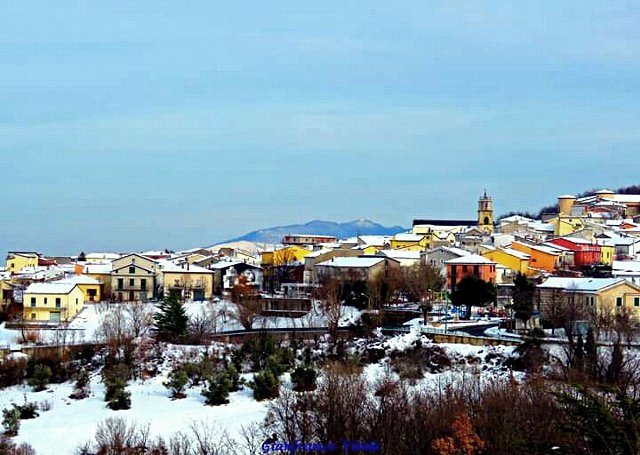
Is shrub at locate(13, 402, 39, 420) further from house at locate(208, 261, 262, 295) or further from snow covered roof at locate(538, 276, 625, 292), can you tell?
house at locate(208, 261, 262, 295)

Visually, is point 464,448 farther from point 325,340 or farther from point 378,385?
point 325,340

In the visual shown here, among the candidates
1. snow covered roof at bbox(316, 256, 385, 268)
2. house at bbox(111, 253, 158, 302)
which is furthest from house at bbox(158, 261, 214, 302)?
snow covered roof at bbox(316, 256, 385, 268)

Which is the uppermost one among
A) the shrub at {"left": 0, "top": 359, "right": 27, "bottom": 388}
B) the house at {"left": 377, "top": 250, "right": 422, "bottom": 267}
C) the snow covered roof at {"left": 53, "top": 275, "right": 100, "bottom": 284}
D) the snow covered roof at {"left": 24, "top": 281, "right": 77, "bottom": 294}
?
the house at {"left": 377, "top": 250, "right": 422, "bottom": 267}

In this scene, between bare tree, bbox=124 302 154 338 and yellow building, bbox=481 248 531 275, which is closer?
bare tree, bbox=124 302 154 338

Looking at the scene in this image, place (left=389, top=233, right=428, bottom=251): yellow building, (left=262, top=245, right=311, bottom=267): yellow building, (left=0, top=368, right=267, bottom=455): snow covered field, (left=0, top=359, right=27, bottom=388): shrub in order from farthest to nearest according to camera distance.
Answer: (left=389, top=233, right=428, bottom=251): yellow building, (left=262, top=245, right=311, bottom=267): yellow building, (left=0, top=359, right=27, bottom=388): shrub, (left=0, top=368, right=267, bottom=455): snow covered field

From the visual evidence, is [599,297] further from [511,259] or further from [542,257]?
[542,257]

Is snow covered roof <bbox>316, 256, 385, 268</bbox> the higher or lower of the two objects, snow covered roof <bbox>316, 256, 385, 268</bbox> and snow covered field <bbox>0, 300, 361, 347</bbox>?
the higher

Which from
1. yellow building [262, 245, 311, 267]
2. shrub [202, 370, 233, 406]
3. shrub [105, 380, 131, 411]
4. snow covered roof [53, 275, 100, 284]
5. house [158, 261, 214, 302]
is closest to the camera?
shrub [105, 380, 131, 411]

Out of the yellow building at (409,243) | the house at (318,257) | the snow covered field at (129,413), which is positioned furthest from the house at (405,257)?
the snow covered field at (129,413)
